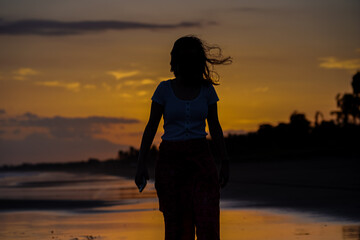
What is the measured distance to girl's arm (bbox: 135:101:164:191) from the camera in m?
5.48

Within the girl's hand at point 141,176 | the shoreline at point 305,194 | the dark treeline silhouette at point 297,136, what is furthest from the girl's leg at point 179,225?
the dark treeline silhouette at point 297,136

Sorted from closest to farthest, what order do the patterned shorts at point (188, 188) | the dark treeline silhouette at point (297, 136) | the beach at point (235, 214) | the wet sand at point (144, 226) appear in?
the patterned shorts at point (188, 188)
the wet sand at point (144, 226)
the beach at point (235, 214)
the dark treeline silhouette at point (297, 136)

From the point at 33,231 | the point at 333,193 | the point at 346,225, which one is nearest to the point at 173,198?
the point at 346,225

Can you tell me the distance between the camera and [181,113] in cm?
543

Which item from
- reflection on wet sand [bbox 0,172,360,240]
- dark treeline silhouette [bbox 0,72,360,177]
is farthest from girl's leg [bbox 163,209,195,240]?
dark treeline silhouette [bbox 0,72,360,177]

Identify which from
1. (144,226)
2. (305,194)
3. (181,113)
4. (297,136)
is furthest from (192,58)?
(297,136)

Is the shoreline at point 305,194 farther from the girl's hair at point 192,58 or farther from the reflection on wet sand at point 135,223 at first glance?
the girl's hair at point 192,58

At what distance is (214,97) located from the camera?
5.56 meters

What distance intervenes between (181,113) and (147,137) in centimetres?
34

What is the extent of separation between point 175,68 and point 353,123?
1506 inches

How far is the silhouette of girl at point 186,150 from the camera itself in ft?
17.8

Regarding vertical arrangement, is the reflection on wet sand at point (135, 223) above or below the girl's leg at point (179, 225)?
below

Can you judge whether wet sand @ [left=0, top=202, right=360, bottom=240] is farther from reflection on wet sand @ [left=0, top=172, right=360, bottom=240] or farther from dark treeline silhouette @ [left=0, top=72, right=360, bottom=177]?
dark treeline silhouette @ [left=0, top=72, right=360, bottom=177]

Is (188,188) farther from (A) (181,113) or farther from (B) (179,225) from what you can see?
(A) (181,113)
